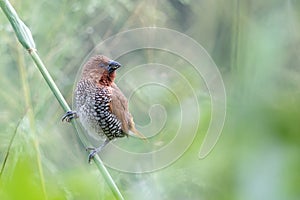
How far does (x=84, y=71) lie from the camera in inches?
73.9

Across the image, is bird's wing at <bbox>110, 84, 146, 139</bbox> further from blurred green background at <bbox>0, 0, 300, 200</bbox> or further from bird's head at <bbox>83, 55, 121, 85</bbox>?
blurred green background at <bbox>0, 0, 300, 200</bbox>

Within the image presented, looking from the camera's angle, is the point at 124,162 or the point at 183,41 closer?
the point at 124,162

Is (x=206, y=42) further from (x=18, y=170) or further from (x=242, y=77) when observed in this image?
(x=18, y=170)

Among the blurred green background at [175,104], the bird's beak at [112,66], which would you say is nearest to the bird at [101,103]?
the bird's beak at [112,66]

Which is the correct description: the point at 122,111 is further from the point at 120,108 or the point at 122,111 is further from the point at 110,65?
the point at 110,65

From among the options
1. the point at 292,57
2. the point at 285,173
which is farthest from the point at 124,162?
the point at 285,173

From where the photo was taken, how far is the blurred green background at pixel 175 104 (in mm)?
594

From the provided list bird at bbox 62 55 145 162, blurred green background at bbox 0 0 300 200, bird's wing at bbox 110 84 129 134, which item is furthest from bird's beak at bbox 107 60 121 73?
blurred green background at bbox 0 0 300 200

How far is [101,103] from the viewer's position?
6.31ft

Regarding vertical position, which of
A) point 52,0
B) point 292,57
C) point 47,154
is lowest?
point 292,57

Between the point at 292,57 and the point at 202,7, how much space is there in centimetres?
140

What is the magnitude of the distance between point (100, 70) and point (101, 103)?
0.13 meters

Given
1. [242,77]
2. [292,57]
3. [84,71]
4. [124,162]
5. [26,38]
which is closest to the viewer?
[242,77]

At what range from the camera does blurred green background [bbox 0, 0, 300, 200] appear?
0.59m
